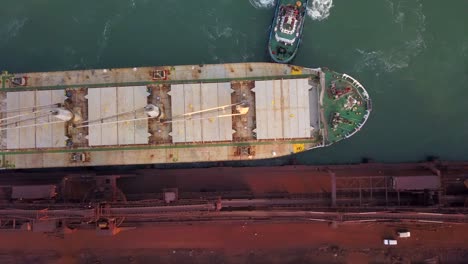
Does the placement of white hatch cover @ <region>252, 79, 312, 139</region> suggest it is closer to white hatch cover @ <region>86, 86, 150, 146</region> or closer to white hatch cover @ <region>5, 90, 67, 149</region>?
white hatch cover @ <region>86, 86, 150, 146</region>

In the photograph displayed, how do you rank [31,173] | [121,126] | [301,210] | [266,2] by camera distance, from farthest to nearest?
[266,2] → [31,173] → [121,126] → [301,210]

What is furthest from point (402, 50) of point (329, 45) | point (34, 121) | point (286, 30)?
point (34, 121)

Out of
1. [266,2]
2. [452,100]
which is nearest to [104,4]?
[266,2]

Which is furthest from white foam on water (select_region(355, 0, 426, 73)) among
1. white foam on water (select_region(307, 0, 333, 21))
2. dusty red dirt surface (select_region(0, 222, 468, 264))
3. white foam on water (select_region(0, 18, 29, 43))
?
white foam on water (select_region(0, 18, 29, 43))

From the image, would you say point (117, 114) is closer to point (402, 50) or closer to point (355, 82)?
point (355, 82)

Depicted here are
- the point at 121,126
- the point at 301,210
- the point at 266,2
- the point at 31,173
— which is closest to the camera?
the point at 301,210

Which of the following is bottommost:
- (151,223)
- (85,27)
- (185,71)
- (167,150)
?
(151,223)

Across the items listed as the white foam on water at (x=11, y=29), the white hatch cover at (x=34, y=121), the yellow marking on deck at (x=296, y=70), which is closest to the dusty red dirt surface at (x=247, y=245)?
the white hatch cover at (x=34, y=121)

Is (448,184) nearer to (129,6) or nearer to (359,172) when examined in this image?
(359,172)
